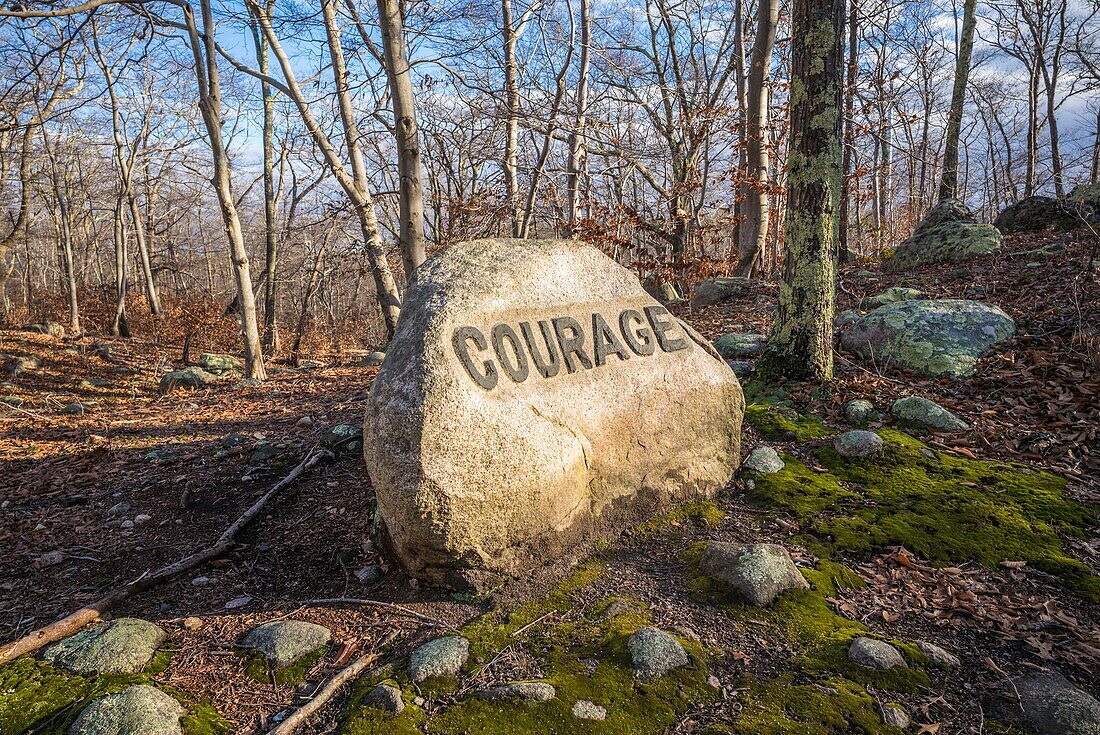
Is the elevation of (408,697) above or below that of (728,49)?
below

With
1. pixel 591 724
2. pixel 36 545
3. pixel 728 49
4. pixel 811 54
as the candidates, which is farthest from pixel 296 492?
pixel 728 49

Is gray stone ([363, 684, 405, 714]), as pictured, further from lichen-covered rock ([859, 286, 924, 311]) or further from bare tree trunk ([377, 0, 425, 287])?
lichen-covered rock ([859, 286, 924, 311])

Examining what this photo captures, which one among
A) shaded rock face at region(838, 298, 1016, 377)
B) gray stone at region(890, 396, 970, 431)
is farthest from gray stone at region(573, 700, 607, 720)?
shaded rock face at region(838, 298, 1016, 377)

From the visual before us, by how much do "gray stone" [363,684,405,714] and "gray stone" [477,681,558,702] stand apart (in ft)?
1.08

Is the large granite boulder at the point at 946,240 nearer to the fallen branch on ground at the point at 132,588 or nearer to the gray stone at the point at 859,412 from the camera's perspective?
the gray stone at the point at 859,412

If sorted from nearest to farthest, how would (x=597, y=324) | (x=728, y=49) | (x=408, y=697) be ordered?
1. (x=408, y=697)
2. (x=597, y=324)
3. (x=728, y=49)

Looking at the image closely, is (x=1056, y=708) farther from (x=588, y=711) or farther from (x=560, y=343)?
(x=560, y=343)

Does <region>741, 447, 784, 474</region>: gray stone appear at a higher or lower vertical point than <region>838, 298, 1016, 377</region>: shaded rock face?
lower

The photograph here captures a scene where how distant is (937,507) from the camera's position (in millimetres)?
3600

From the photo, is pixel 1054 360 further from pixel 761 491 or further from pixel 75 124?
pixel 75 124

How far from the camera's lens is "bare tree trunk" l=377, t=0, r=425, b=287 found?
18.3 ft

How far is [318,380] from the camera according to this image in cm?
935

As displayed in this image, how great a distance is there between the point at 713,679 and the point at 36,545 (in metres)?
4.78

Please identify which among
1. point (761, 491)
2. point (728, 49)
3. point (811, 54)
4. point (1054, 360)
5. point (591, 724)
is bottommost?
point (591, 724)
